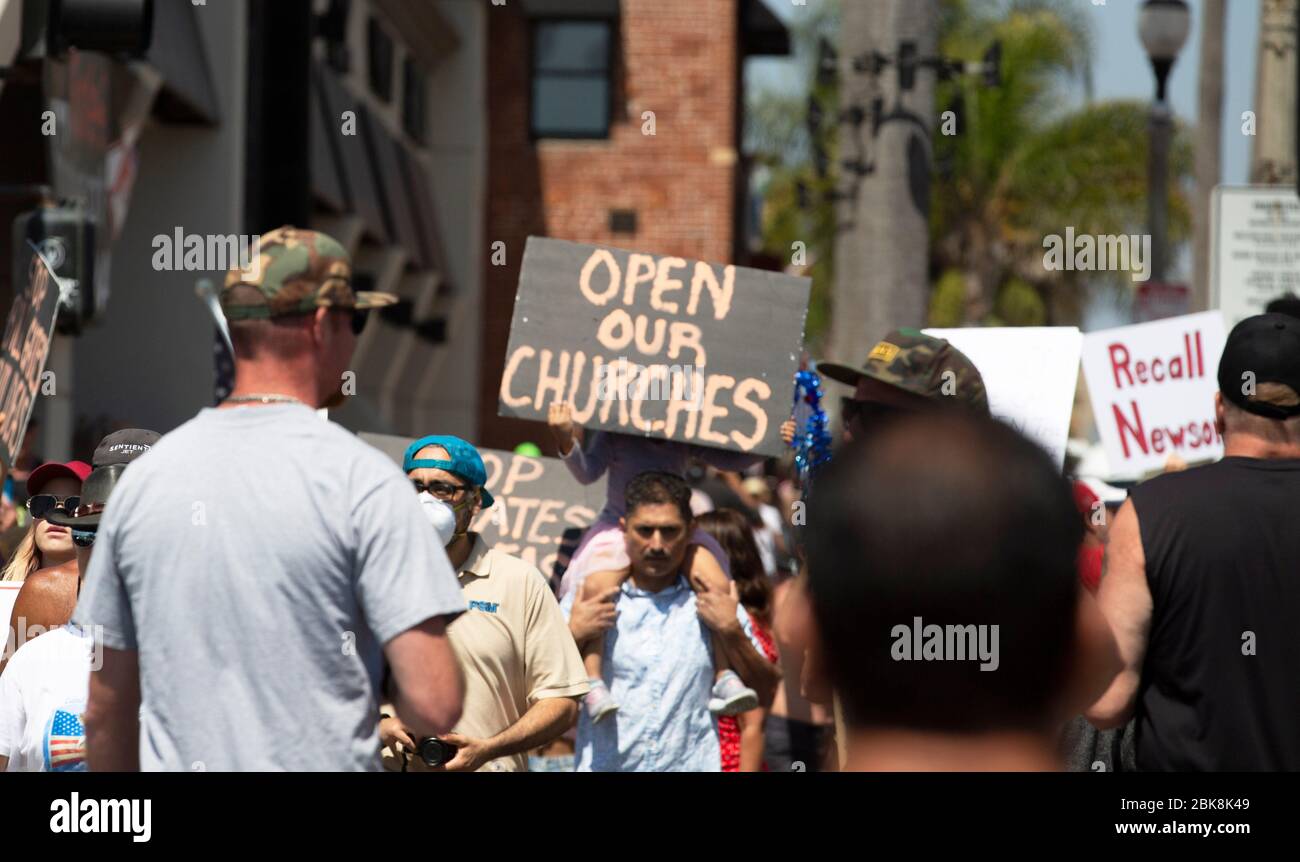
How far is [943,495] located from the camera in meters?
2.11

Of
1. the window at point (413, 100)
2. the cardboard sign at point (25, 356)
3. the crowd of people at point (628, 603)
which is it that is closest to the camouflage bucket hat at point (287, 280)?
the crowd of people at point (628, 603)

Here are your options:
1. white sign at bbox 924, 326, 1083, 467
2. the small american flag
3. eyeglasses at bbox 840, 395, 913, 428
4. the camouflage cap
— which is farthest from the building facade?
the camouflage cap

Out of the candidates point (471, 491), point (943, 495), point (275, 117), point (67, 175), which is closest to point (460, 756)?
point (471, 491)

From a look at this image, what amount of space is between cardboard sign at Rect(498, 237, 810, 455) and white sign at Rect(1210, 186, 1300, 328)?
4851mm

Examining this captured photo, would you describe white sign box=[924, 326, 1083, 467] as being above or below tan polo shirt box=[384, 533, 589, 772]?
above

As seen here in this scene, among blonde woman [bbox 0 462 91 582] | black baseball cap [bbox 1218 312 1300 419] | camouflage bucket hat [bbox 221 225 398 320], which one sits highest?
camouflage bucket hat [bbox 221 225 398 320]

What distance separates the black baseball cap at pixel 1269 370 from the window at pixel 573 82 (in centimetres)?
2591

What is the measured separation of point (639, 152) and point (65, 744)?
2571cm

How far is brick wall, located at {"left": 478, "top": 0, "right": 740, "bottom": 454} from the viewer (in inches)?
1160

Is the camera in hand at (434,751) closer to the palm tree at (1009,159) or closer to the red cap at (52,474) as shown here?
the red cap at (52,474)

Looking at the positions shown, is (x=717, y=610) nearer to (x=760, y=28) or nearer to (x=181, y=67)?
(x=181, y=67)

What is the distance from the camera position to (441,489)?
5598 mm

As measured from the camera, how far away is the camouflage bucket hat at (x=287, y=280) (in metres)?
3.36

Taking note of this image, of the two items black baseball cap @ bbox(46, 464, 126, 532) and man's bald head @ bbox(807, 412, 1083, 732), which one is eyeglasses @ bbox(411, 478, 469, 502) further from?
man's bald head @ bbox(807, 412, 1083, 732)
